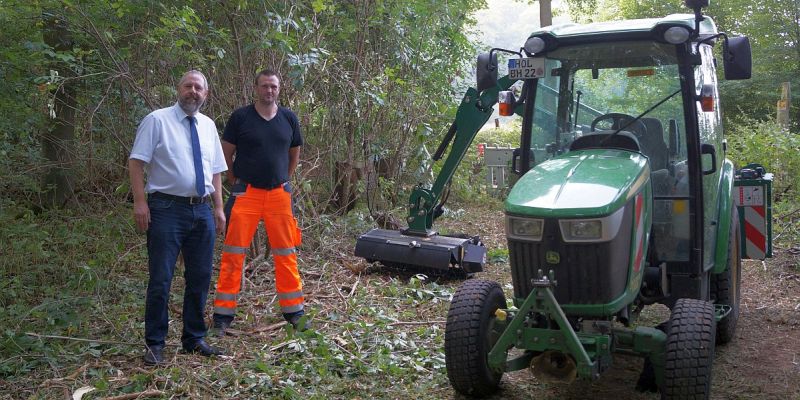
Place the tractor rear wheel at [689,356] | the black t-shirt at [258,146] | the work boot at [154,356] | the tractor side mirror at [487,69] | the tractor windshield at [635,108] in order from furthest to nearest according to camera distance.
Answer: the black t-shirt at [258,146] → the tractor side mirror at [487,69] → the tractor windshield at [635,108] → the work boot at [154,356] → the tractor rear wheel at [689,356]

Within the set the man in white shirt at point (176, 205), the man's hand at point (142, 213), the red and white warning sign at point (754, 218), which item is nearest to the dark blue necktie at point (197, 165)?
the man in white shirt at point (176, 205)

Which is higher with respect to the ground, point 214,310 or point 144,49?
point 144,49

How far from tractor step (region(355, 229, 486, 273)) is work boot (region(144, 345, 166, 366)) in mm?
2973

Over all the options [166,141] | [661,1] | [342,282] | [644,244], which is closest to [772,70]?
[661,1]

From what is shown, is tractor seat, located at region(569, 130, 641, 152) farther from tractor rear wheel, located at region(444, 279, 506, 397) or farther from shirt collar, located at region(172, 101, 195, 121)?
shirt collar, located at region(172, 101, 195, 121)

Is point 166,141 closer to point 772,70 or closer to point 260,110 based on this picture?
point 260,110

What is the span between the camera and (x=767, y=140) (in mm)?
12133

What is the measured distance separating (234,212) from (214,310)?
2.24 ft

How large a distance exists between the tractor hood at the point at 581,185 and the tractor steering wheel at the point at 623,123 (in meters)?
0.31

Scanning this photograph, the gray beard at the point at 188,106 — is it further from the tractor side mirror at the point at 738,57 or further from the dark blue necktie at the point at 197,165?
the tractor side mirror at the point at 738,57

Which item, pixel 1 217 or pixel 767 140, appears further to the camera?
pixel 767 140

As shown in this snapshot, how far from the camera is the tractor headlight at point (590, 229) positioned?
156 inches

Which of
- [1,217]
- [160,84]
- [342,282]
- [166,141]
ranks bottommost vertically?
[342,282]

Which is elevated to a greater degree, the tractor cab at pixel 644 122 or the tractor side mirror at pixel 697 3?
the tractor side mirror at pixel 697 3
